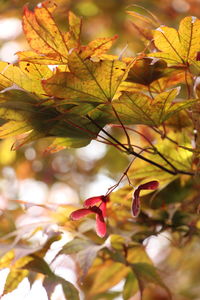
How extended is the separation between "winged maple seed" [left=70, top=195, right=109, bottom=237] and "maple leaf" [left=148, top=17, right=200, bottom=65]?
→ 17cm

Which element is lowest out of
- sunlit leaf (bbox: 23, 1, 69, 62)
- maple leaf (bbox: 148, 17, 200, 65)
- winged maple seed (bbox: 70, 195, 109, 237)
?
winged maple seed (bbox: 70, 195, 109, 237)

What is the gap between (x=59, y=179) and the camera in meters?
1.81

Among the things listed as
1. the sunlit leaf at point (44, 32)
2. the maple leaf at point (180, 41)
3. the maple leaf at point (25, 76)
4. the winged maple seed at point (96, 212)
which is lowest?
the winged maple seed at point (96, 212)

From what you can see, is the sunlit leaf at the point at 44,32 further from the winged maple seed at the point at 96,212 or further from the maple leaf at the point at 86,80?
the winged maple seed at the point at 96,212

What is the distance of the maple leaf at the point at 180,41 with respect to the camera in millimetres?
512

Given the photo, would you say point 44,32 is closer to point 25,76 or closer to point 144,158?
point 25,76

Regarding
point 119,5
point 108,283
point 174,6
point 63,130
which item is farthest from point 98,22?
point 63,130

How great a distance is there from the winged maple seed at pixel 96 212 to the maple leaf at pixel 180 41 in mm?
173

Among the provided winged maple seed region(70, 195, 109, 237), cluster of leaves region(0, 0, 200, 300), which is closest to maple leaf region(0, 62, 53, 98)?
cluster of leaves region(0, 0, 200, 300)

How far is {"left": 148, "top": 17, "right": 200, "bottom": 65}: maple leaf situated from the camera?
512 mm

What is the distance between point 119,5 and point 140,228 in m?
1.24

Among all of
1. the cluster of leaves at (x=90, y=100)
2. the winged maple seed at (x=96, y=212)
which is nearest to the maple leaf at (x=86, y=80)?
the cluster of leaves at (x=90, y=100)

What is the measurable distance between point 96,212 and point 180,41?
0.21 m

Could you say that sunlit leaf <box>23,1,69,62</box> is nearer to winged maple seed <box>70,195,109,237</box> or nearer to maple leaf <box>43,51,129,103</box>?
maple leaf <box>43,51,129,103</box>
